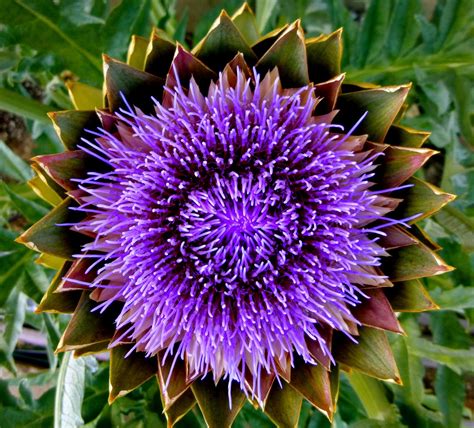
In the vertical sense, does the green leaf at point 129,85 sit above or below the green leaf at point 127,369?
above

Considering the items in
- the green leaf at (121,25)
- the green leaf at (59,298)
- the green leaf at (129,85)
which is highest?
the green leaf at (121,25)

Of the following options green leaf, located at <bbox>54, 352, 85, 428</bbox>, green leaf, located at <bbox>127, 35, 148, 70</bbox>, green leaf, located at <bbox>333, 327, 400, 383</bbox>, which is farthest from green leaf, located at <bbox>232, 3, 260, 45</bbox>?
green leaf, located at <bbox>54, 352, 85, 428</bbox>

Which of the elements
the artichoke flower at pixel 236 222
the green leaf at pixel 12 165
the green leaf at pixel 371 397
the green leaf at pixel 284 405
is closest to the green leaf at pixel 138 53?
the artichoke flower at pixel 236 222

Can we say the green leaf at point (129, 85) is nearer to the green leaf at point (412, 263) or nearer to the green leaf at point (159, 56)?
the green leaf at point (159, 56)

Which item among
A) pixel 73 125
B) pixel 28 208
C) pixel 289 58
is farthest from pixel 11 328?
pixel 289 58

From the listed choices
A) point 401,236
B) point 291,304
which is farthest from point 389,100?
point 291,304

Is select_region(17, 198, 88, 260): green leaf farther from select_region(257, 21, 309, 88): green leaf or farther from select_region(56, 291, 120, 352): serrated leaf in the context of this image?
select_region(257, 21, 309, 88): green leaf

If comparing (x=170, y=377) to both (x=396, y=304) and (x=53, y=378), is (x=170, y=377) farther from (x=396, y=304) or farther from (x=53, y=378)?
(x=53, y=378)
